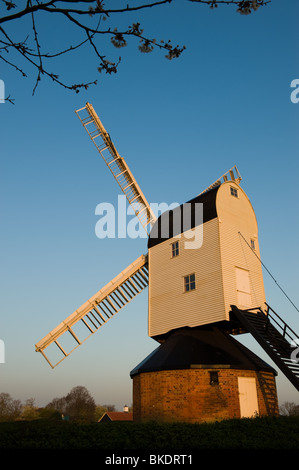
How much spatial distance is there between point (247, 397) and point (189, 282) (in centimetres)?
603

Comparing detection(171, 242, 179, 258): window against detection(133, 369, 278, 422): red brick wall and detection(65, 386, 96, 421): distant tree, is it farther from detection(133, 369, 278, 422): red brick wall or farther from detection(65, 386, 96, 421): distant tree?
detection(65, 386, 96, 421): distant tree

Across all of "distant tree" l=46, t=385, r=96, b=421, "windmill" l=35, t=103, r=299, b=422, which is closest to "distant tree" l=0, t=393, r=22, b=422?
"distant tree" l=46, t=385, r=96, b=421

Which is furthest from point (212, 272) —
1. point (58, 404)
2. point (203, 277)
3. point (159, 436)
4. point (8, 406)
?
point (58, 404)

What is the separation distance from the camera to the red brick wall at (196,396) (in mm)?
15281

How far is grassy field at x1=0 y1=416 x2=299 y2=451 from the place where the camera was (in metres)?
10.4

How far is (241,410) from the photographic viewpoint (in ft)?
50.3

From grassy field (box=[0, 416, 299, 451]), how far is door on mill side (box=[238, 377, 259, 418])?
2.53 metres

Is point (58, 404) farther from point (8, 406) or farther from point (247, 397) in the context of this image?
point (247, 397)

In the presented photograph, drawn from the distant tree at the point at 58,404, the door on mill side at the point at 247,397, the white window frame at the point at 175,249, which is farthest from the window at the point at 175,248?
the distant tree at the point at 58,404

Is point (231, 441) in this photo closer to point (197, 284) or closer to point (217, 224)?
point (197, 284)

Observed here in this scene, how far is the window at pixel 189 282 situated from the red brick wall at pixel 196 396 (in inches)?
171

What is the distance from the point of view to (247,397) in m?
15.8

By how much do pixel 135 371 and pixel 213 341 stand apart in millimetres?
4356

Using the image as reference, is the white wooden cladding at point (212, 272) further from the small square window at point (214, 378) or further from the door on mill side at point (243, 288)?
the small square window at point (214, 378)
